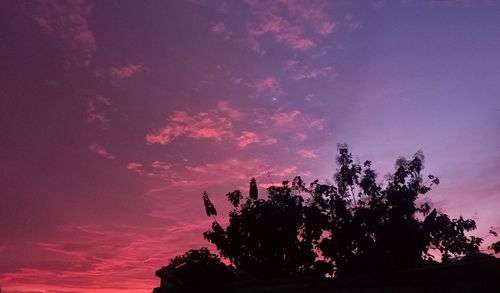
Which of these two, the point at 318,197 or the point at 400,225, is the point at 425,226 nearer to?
the point at 400,225

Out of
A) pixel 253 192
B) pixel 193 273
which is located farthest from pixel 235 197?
pixel 193 273

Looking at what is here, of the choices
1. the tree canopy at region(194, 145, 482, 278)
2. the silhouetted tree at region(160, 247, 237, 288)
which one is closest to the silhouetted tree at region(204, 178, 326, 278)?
the tree canopy at region(194, 145, 482, 278)

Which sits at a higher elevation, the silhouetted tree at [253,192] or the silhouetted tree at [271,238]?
the silhouetted tree at [253,192]

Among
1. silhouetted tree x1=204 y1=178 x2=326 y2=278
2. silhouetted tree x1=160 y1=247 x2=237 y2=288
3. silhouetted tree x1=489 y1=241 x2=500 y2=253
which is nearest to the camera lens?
silhouetted tree x1=160 y1=247 x2=237 y2=288

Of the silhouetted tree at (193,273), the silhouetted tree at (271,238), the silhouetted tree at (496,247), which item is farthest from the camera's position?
the silhouetted tree at (271,238)

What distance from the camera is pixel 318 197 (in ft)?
134

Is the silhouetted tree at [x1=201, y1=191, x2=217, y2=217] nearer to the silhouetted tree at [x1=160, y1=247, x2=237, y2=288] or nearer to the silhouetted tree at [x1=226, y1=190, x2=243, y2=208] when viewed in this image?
the silhouetted tree at [x1=226, y1=190, x2=243, y2=208]

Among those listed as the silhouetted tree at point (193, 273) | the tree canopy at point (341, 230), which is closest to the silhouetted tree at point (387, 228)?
the tree canopy at point (341, 230)

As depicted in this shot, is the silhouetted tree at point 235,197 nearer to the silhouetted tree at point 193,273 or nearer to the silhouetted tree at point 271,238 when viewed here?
the silhouetted tree at point 271,238

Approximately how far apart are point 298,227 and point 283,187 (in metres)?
4.67

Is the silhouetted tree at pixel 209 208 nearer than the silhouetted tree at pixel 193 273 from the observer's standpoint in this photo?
No

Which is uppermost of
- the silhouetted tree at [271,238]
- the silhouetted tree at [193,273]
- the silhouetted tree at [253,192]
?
the silhouetted tree at [253,192]

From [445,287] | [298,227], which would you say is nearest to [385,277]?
[445,287]

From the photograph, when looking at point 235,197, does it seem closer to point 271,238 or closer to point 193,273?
point 271,238
